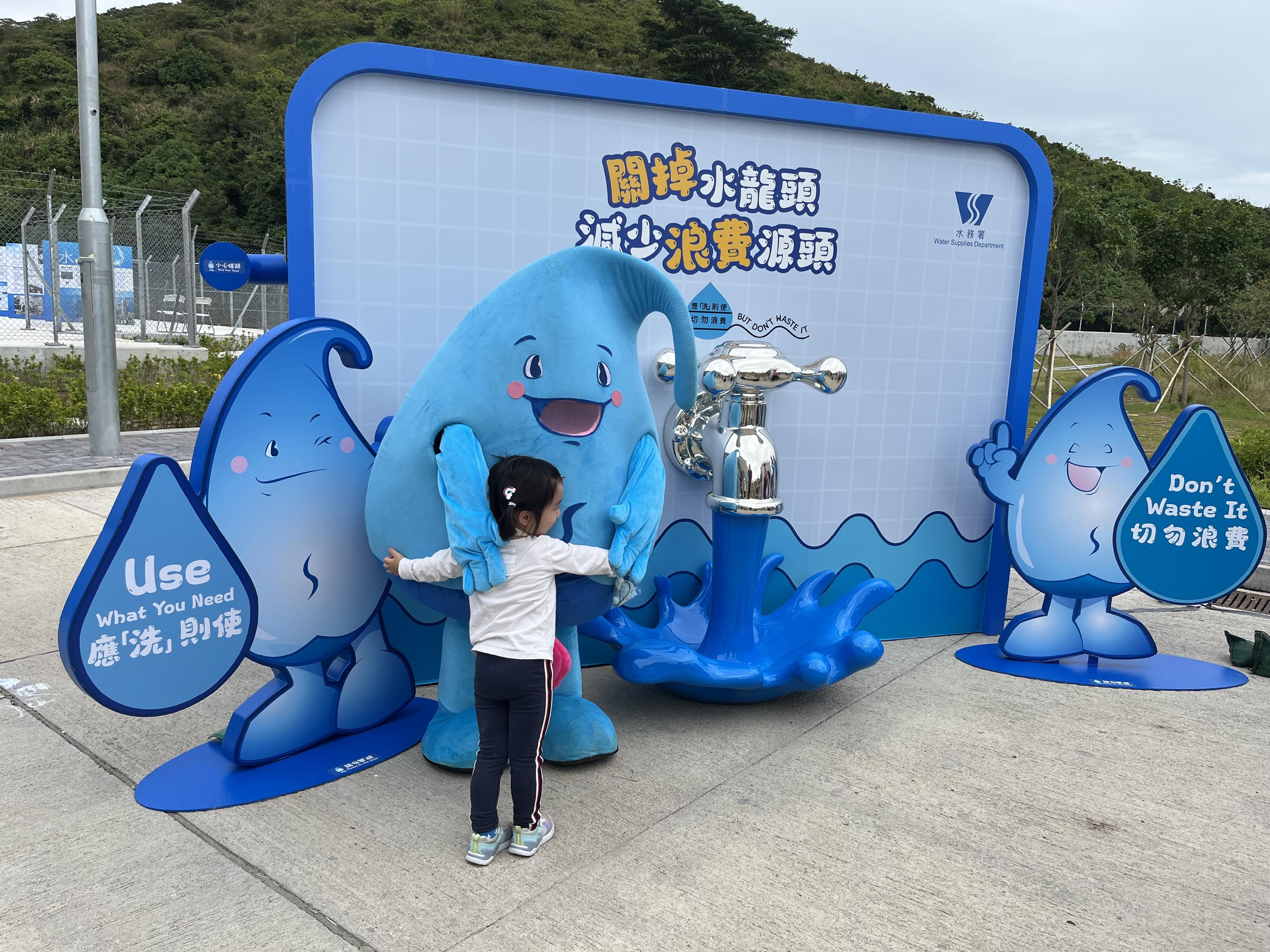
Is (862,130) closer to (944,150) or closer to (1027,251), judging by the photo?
(944,150)

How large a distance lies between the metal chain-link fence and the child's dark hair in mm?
12169

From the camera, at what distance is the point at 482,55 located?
1778cm

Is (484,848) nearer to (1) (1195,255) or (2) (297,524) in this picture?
(2) (297,524)

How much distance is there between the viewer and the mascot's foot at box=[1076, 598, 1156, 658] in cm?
428

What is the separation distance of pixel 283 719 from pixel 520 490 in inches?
48.6

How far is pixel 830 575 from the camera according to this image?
4195mm

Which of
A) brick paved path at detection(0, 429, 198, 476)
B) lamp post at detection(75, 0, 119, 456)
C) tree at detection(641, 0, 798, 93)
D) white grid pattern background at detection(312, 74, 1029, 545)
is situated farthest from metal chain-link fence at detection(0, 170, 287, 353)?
tree at detection(641, 0, 798, 93)

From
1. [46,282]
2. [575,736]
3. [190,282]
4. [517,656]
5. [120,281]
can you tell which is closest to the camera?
[517,656]

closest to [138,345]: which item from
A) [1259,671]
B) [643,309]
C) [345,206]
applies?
[345,206]

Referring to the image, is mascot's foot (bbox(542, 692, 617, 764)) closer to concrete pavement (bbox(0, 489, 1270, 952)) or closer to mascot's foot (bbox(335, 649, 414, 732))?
concrete pavement (bbox(0, 489, 1270, 952))

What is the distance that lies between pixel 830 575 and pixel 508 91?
95.7 inches

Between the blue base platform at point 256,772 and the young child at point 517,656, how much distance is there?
667 millimetres

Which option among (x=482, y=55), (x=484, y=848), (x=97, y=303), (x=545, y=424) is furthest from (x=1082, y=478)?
(x=482, y=55)

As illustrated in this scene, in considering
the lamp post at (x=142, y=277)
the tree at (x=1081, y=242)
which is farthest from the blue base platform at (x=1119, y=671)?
the lamp post at (x=142, y=277)
